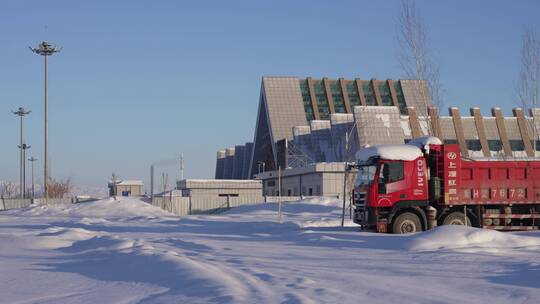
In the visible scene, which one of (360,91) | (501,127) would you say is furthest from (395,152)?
(360,91)

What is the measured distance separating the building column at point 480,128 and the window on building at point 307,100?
1912 centimetres

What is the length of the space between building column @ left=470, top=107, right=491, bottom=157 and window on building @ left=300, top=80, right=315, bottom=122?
62.7 ft

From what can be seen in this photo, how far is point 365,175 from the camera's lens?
2592 centimetres

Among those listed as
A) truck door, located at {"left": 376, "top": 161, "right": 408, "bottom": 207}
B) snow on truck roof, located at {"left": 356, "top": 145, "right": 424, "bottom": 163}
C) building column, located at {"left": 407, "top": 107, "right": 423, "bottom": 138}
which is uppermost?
building column, located at {"left": 407, "top": 107, "right": 423, "bottom": 138}

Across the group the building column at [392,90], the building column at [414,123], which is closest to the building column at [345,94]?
the building column at [392,90]

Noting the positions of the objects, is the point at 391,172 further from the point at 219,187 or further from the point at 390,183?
the point at 219,187

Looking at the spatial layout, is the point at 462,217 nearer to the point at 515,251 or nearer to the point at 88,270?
the point at 515,251

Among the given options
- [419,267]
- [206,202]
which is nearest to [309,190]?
[206,202]

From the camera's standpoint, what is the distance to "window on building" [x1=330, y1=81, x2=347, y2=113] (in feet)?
300

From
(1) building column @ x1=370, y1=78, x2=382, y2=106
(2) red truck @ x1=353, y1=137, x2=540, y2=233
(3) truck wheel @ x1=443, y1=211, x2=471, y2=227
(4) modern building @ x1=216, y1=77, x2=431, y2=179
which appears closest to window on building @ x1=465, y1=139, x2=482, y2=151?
(4) modern building @ x1=216, y1=77, x2=431, y2=179

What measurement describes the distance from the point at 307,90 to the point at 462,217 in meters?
64.8

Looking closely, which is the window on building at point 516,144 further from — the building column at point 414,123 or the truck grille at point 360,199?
the truck grille at point 360,199

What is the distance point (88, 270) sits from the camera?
15.7 metres

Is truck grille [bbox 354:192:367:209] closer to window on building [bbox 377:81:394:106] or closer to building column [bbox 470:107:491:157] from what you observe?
building column [bbox 470:107:491:157]
